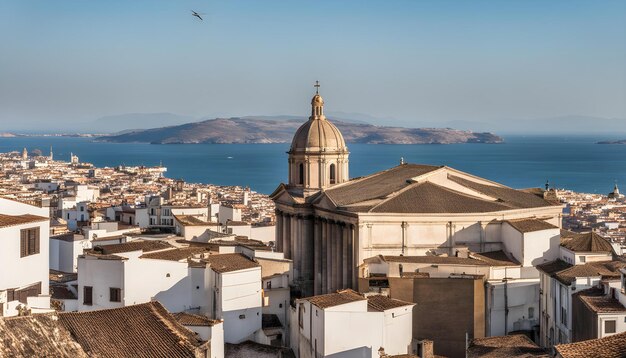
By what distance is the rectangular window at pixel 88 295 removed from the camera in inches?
1156

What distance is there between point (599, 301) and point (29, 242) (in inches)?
564

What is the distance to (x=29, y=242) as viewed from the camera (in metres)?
22.0

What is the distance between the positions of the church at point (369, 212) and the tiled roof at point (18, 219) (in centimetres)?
1509

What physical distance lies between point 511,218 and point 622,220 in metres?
41.2

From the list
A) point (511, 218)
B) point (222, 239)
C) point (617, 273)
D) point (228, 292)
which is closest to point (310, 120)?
point (222, 239)

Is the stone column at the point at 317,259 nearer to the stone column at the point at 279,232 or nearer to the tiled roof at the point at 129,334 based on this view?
the stone column at the point at 279,232

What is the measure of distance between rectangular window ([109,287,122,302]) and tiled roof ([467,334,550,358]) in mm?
10628

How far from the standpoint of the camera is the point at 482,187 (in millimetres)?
39750

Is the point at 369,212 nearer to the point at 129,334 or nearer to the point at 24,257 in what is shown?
the point at 24,257

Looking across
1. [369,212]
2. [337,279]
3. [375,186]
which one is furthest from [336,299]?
[375,186]

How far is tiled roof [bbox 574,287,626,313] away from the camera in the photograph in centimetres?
2398

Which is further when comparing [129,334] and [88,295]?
[88,295]

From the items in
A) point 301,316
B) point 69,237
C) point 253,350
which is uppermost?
point 69,237

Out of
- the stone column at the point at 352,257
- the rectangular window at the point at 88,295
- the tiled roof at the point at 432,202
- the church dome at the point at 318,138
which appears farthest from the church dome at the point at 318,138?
the rectangular window at the point at 88,295
